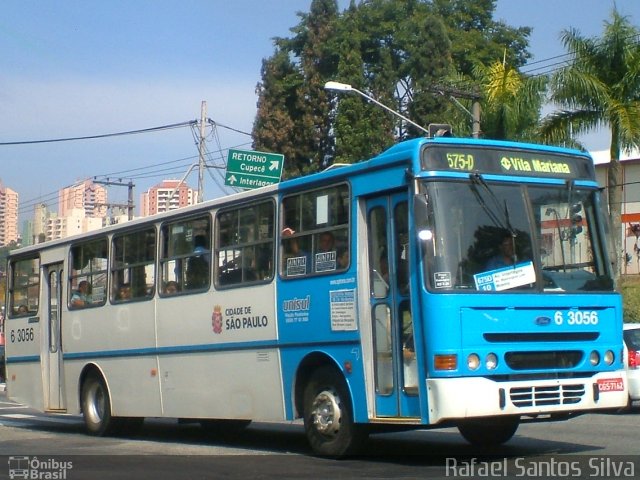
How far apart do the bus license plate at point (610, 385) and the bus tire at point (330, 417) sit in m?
2.56

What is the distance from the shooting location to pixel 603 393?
10977 mm

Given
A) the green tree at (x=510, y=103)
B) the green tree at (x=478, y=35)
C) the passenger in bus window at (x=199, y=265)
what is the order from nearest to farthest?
the passenger in bus window at (x=199, y=265)
the green tree at (x=510, y=103)
the green tree at (x=478, y=35)

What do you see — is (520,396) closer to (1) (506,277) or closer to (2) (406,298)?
(1) (506,277)

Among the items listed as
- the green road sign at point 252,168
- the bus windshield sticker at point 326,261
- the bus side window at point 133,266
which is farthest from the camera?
the green road sign at point 252,168

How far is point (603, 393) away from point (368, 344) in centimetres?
251

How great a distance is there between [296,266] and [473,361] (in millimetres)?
2820

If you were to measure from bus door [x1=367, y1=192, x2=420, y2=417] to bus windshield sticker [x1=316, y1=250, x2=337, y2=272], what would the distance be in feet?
1.92

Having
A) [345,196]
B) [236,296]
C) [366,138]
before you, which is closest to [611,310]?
[345,196]

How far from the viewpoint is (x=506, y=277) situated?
10594 mm

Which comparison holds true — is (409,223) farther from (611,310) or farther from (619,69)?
(619,69)

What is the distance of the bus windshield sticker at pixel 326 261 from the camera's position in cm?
1170

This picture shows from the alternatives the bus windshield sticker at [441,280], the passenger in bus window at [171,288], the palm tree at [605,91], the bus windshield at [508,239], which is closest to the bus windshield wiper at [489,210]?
the bus windshield at [508,239]

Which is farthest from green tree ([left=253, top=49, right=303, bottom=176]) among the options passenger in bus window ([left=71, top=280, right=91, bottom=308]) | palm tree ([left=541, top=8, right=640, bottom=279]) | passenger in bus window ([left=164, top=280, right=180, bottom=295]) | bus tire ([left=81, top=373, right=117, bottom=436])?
passenger in bus window ([left=164, top=280, right=180, bottom=295])

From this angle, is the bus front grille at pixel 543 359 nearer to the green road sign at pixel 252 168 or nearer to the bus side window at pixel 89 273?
the bus side window at pixel 89 273
